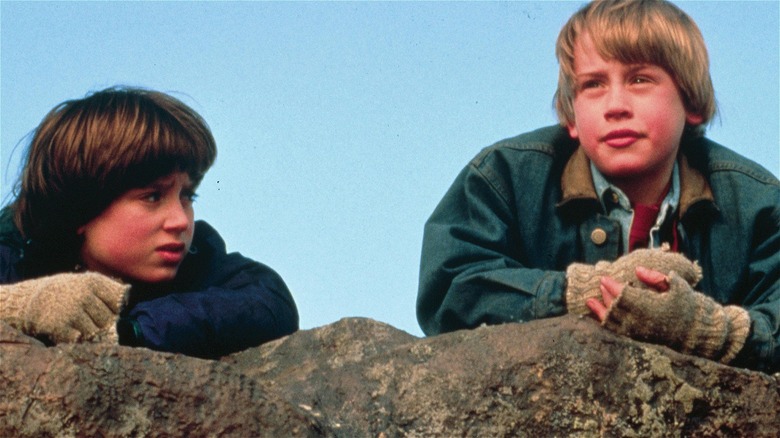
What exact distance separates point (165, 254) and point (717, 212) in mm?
1548

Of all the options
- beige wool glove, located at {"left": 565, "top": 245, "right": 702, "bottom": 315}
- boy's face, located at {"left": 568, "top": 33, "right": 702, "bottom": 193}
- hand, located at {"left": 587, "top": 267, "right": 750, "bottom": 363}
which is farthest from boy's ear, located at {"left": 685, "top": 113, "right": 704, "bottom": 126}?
hand, located at {"left": 587, "top": 267, "right": 750, "bottom": 363}

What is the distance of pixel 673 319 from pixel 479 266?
658 mm

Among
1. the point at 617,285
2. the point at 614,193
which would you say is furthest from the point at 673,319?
the point at 614,193

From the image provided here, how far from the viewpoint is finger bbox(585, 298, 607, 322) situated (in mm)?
2577

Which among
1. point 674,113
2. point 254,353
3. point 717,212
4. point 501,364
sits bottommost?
point 254,353

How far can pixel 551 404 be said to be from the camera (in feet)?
7.89

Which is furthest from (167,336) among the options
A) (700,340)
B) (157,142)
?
(700,340)

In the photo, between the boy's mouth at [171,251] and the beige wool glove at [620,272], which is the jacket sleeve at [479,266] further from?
the boy's mouth at [171,251]

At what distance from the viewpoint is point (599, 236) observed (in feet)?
10.6

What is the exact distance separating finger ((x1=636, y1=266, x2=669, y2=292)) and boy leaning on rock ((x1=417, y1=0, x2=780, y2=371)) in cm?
51

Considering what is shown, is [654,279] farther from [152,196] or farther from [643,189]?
[152,196]

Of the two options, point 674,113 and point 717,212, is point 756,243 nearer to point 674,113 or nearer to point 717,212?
point 717,212

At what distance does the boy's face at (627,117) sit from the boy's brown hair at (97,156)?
111 centimetres

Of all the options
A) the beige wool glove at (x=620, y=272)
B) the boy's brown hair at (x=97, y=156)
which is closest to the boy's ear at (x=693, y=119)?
the beige wool glove at (x=620, y=272)
